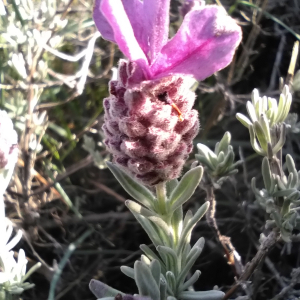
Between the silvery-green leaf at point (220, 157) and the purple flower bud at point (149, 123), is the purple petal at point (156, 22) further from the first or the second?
the silvery-green leaf at point (220, 157)

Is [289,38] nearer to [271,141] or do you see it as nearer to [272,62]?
[272,62]

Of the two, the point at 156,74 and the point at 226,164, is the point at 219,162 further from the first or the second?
the point at 156,74

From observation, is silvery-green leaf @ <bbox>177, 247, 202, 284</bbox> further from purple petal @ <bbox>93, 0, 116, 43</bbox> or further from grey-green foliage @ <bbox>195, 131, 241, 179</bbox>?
purple petal @ <bbox>93, 0, 116, 43</bbox>

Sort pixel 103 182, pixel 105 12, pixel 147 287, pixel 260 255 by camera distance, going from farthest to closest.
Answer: pixel 103 182 → pixel 260 255 → pixel 147 287 → pixel 105 12

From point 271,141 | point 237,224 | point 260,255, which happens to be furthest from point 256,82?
point 260,255

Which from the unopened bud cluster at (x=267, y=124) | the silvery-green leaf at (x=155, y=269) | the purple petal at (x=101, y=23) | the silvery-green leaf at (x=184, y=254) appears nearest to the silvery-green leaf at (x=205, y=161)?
the unopened bud cluster at (x=267, y=124)

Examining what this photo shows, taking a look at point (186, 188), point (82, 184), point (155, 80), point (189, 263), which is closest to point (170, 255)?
point (189, 263)
